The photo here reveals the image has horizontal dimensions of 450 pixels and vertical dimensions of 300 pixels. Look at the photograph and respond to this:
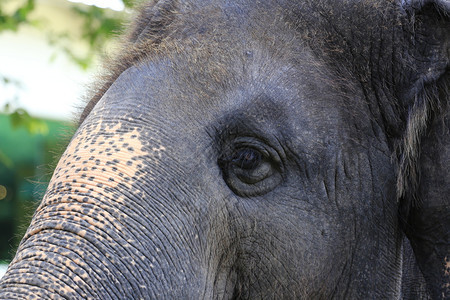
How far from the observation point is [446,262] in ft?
8.94

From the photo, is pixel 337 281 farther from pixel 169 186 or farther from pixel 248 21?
pixel 248 21

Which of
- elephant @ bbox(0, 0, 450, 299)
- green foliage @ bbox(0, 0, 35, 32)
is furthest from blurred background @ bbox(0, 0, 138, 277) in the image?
elephant @ bbox(0, 0, 450, 299)

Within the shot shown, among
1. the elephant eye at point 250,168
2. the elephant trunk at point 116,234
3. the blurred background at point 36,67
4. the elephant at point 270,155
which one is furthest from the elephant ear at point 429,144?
the blurred background at point 36,67

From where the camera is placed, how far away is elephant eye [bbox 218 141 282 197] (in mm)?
2650

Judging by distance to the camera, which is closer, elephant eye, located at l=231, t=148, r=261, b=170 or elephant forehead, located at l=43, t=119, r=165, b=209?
elephant forehead, located at l=43, t=119, r=165, b=209

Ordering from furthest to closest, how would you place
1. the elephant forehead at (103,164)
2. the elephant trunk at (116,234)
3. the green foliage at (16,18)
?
the green foliage at (16,18) < the elephant forehead at (103,164) < the elephant trunk at (116,234)

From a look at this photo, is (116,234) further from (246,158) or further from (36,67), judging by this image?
(36,67)

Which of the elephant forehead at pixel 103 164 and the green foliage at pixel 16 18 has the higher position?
the green foliage at pixel 16 18

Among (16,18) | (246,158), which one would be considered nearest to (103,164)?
(246,158)

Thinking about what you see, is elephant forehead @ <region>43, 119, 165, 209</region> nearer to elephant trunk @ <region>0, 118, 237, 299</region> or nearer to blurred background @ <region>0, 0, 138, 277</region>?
elephant trunk @ <region>0, 118, 237, 299</region>

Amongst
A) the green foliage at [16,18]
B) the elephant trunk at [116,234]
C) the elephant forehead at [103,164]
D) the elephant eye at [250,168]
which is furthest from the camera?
the green foliage at [16,18]

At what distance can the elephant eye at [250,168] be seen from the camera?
265 centimetres

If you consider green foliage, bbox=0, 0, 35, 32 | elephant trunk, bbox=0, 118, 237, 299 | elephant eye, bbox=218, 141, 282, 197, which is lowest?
elephant trunk, bbox=0, 118, 237, 299

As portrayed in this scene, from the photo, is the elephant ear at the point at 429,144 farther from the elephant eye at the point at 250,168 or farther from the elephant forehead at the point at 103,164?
the elephant forehead at the point at 103,164
